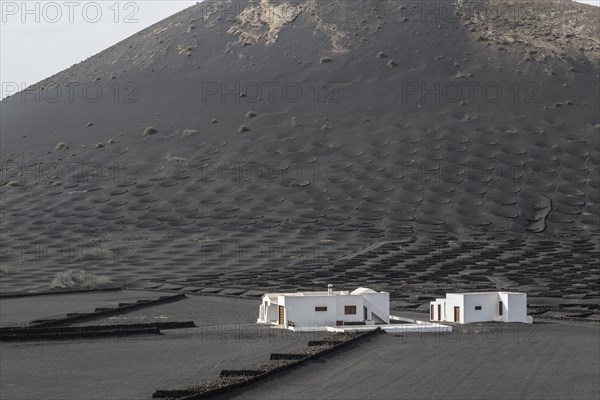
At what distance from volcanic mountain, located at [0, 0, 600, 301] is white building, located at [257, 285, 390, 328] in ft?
43.1

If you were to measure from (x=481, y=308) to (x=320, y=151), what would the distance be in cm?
4676

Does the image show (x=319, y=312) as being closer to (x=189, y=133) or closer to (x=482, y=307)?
(x=482, y=307)

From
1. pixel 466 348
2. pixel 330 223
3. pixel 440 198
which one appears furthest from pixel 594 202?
pixel 466 348

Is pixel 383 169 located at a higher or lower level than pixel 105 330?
higher

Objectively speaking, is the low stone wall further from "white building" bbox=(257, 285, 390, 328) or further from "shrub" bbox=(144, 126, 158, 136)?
"shrub" bbox=(144, 126, 158, 136)

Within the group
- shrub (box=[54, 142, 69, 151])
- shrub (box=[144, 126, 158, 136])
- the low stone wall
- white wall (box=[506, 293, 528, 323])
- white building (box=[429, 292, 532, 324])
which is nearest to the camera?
the low stone wall

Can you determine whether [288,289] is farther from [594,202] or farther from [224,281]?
[594,202]

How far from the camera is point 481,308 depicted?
136 ft

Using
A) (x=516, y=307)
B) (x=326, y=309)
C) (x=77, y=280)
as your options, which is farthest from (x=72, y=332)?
(x=77, y=280)

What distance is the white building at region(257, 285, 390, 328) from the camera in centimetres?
3847

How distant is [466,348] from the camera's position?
112ft

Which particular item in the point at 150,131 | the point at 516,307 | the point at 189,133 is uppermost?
the point at 150,131

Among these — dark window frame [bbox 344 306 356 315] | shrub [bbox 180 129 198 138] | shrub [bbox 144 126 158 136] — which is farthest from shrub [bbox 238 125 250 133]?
dark window frame [bbox 344 306 356 315]

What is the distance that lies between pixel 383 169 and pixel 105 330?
163 feet
